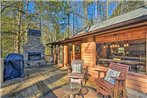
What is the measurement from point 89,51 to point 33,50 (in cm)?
720

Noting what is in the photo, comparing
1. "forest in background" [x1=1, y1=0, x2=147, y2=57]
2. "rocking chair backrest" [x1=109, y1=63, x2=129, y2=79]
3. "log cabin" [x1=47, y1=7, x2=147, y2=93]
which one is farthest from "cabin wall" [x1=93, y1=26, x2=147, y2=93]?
"forest in background" [x1=1, y1=0, x2=147, y2=57]

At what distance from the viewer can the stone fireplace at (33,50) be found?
39.8ft

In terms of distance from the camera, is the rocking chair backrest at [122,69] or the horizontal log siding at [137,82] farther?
the horizontal log siding at [137,82]

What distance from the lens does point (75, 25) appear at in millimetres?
19922

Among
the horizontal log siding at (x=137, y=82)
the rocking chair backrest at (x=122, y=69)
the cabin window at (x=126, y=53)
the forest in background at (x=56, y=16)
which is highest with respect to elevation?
the forest in background at (x=56, y=16)

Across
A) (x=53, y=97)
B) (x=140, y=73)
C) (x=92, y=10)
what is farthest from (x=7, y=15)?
(x=140, y=73)

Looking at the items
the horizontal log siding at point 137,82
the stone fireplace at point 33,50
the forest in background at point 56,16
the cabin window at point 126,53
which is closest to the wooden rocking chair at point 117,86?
the horizontal log siding at point 137,82

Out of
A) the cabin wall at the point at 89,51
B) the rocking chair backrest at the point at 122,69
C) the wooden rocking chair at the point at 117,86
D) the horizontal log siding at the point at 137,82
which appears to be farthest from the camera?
the cabin wall at the point at 89,51

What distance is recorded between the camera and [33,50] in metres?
12.7

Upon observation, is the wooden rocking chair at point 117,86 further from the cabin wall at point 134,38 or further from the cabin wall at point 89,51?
the cabin wall at point 89,51

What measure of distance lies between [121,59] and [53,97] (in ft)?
10.1

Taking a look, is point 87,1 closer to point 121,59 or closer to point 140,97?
point 121,59

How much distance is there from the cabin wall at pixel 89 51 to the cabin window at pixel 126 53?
0.76 ft

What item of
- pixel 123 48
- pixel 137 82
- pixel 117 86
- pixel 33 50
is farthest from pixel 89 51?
pixel 33 50
